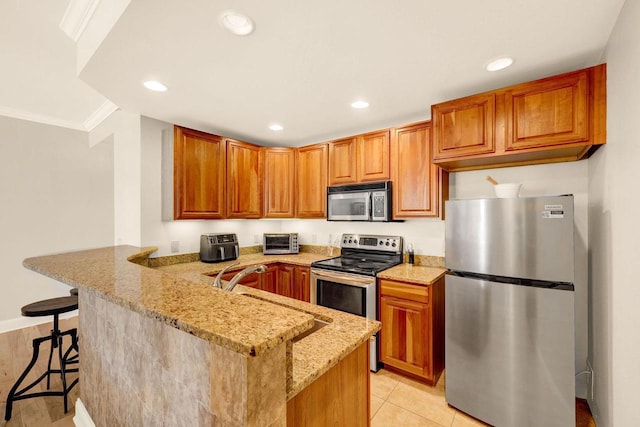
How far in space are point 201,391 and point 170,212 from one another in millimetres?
2442

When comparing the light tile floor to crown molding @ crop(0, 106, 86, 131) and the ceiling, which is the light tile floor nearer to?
the ceiling

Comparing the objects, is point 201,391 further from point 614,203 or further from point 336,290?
point 614,203

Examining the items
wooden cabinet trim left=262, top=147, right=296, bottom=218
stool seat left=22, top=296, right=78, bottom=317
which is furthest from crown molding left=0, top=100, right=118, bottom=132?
stool seat left=22, top=296, right=78, bottom=317

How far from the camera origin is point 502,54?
5.59 ft

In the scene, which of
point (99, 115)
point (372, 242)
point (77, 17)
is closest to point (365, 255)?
point (372, 242)

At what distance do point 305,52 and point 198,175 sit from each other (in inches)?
70.9

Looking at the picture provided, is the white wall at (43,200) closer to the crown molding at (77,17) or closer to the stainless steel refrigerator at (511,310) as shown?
the crown molding at (77,17)

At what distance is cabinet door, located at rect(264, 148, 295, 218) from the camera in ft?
11.7

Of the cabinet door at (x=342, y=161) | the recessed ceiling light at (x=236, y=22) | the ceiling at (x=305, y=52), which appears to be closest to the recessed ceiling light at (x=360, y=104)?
the ceiling at (x=305, y=52)

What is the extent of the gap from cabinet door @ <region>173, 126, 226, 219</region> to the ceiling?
0.25 metres

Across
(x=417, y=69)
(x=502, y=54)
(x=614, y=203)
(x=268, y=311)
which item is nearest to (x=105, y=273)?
(x=268, y=311)

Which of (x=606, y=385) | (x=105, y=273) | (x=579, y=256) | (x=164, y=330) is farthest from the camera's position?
(x=579, y=256)

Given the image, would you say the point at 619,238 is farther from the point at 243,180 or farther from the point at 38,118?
the point at 38,118

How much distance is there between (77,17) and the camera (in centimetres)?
172
